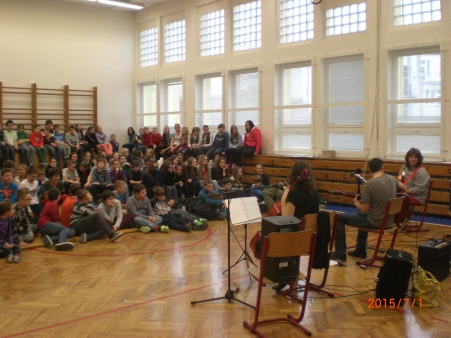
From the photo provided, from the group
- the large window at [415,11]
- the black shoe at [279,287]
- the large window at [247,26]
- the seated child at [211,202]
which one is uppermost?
the large window at [247,26]

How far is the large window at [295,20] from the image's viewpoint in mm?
11394

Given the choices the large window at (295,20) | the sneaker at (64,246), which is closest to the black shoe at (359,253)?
the sneaker at (64,246)

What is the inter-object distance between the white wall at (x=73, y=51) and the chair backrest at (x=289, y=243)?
1177cm

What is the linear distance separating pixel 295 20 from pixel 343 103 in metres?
2.43

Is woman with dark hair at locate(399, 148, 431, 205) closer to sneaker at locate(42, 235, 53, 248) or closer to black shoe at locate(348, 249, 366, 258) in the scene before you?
black shoe at locate(348, 249, 366, 258)

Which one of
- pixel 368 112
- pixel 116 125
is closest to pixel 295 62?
pixel 368 112

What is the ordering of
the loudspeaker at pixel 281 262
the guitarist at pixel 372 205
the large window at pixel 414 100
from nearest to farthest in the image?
1. the loudspeaker at pixel 281 262
2. the guitarist at pixel 372 205
3. the large window at pixel 414 100

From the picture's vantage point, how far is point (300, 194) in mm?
4859

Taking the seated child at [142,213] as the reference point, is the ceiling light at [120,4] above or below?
above

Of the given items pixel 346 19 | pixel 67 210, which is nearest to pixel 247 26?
pixel 346 19

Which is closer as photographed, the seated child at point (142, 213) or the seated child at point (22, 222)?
the seated child at point (22, 222)

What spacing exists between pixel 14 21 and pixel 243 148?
7.29 m

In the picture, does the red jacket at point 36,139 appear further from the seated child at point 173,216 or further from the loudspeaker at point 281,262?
the loudspeaker at point 281,262
